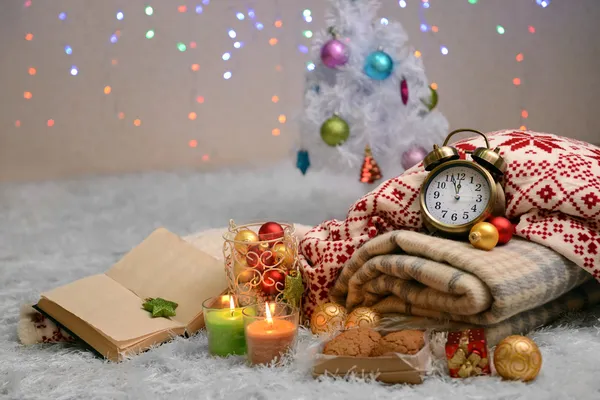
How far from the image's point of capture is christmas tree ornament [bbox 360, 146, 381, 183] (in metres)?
2.42

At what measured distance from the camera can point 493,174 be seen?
130cm

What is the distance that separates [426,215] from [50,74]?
2.80 m

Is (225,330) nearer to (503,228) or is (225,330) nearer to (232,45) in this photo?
(503,228)

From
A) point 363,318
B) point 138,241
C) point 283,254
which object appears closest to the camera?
point 363,318

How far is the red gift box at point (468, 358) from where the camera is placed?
1017mm

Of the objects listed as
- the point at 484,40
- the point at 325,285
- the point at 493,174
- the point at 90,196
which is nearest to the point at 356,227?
the point at 325,285

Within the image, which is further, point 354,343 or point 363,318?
point 363,318

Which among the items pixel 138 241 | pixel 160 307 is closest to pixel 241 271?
pixel 160 307

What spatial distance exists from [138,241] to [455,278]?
4.56ft

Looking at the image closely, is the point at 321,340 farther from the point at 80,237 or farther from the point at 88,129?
the point at 88,129

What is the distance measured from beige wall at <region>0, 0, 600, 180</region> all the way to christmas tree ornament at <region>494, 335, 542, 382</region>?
266 cm

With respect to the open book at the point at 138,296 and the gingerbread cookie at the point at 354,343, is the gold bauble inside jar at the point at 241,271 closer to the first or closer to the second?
the open book at the point at 138,296

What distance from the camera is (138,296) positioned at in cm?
139

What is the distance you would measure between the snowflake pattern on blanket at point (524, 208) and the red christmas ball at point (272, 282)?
65mm
